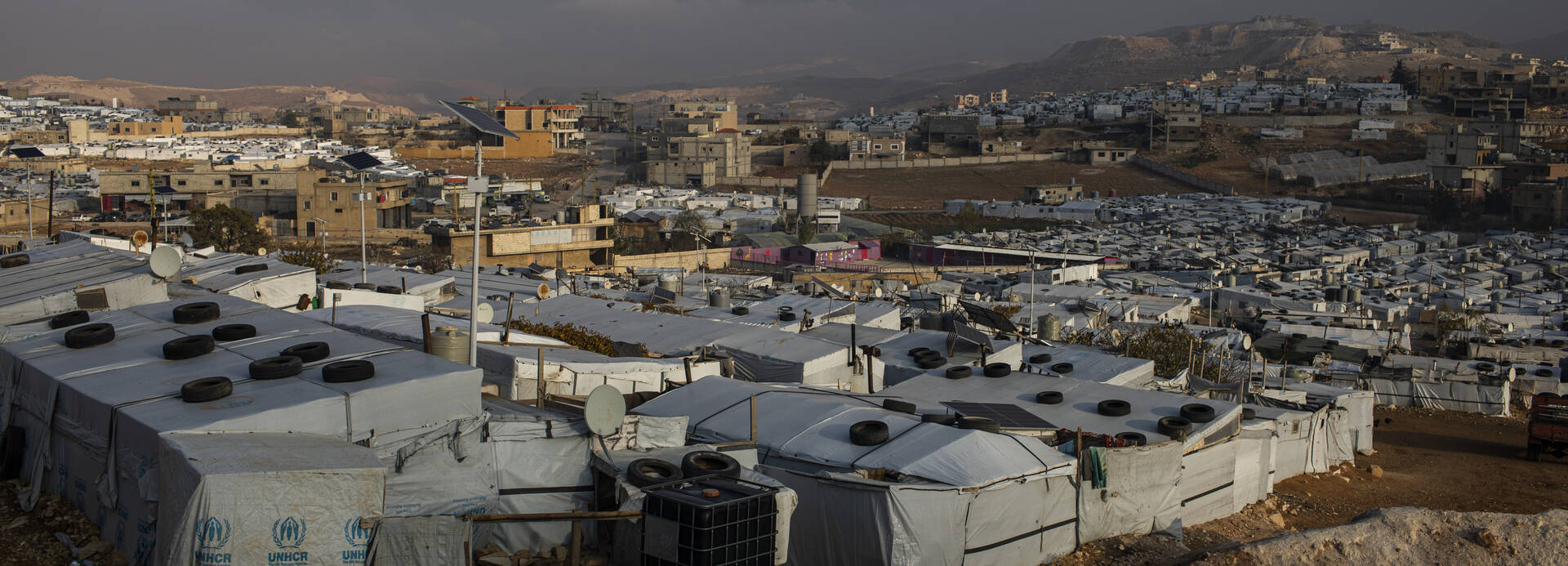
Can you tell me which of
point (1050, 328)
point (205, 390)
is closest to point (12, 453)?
point (205, 390)

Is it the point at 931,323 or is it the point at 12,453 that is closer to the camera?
the point at 12,453

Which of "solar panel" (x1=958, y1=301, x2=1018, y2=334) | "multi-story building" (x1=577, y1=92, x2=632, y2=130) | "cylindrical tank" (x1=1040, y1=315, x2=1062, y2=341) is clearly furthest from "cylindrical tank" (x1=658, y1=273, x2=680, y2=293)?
"multi-story building" (x1=577, y1=92, x2=632, y2=130)

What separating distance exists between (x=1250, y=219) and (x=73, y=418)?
38072 mm

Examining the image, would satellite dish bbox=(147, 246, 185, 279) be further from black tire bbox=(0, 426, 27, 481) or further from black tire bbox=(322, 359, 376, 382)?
black tire bbox=(322, 359, 376, 382)

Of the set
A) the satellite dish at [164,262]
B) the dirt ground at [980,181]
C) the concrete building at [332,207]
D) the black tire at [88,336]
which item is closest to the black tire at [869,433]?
the black tire at [88,336]

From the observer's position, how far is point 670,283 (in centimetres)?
1753

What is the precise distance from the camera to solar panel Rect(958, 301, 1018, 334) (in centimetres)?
999

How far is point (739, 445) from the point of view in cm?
484

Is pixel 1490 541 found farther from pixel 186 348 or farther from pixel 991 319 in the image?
pixel 186 348

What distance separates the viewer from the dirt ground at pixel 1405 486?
19.0 ft

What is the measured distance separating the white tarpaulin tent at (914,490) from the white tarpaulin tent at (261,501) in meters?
1.83

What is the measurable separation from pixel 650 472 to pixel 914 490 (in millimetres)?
1126

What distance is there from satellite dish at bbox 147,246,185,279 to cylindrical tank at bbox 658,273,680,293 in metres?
9.03

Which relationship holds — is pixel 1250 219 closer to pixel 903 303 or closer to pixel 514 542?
pixel 903 303
